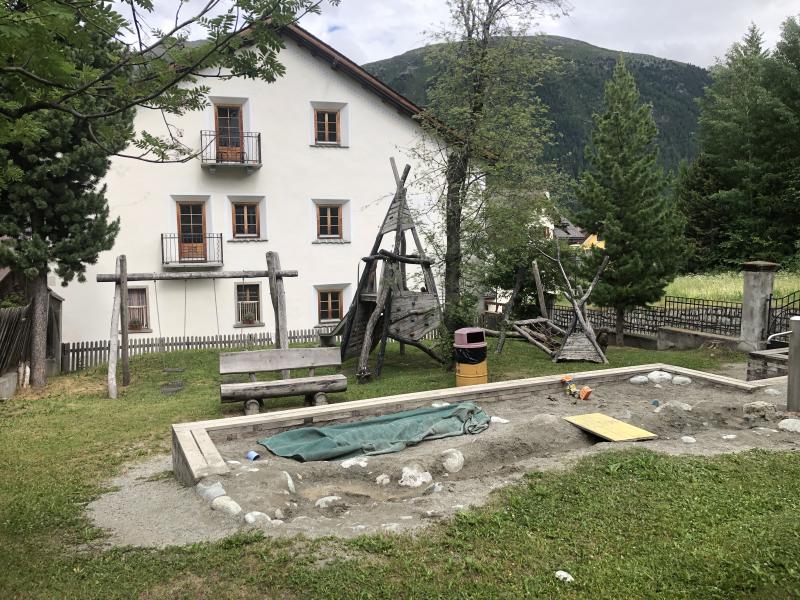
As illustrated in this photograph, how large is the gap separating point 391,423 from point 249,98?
17.5 m

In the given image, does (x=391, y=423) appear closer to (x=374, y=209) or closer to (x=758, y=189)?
(x=374, y=209)

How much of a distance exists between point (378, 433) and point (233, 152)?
16987mm

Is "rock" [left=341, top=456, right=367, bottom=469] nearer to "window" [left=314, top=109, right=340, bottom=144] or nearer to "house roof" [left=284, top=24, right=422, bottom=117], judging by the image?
"house roof" [left=284, top=24, right=422, bottom=117]

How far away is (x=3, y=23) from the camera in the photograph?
290 centimetres

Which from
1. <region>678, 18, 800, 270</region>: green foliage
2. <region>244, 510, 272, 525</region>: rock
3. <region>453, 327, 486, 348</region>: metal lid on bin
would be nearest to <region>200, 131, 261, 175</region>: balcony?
<region>453, 327, 486, 348</region>: metal lid on bin

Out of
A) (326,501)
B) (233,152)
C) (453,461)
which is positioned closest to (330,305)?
(233,152)

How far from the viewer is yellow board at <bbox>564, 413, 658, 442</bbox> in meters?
8.02

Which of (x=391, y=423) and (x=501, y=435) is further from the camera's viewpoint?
(x=391, y=423)

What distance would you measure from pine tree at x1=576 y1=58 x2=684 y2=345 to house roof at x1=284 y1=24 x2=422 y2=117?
6975 mm

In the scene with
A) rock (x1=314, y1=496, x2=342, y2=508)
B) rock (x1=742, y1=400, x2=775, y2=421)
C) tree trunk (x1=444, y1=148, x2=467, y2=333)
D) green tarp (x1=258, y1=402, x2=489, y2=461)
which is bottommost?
rock (x1=314, y1=496, x2=342, y2=508)

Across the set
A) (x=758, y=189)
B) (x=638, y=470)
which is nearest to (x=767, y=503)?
(x=638, y=470)

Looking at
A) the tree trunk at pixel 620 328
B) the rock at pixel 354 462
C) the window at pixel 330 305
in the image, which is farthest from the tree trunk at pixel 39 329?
the tree trunk at pixel 620 328

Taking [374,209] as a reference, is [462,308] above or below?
below

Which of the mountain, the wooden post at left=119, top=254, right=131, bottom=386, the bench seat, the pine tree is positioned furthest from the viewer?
the mountain
